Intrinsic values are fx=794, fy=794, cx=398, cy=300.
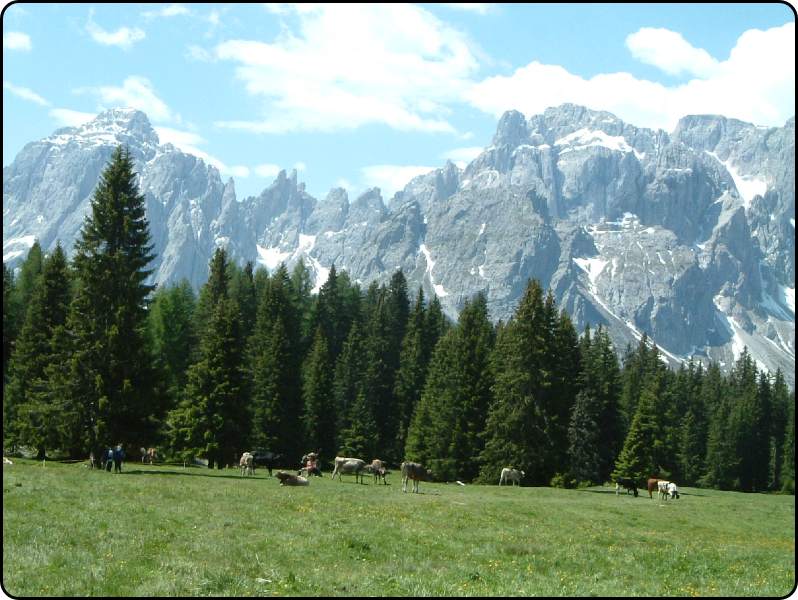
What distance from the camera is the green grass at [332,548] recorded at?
1585 cm

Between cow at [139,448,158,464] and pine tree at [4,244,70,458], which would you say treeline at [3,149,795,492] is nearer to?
pine tree at [4,244,70,458]

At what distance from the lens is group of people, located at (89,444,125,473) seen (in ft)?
139

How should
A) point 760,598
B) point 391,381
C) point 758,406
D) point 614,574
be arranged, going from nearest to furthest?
1. point 760,598
2. point 614,574
3. point 391,381
4. point 758,406

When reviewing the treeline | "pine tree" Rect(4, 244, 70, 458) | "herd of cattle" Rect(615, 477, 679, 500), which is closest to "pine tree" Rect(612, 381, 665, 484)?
the treeline

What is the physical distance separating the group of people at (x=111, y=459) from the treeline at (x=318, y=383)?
990 mm

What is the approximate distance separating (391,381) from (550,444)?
1552 inches

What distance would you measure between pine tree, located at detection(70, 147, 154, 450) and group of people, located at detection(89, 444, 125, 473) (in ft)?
2.69

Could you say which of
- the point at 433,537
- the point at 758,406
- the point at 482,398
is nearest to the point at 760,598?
the point at 433,537

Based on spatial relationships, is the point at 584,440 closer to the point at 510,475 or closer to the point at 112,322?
the point at 510,475

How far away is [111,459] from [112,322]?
781cm

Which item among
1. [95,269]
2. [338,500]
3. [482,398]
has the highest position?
[95,269]

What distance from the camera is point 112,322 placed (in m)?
45.6

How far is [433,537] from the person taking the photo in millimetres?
22703

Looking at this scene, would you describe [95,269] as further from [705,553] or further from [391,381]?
[391,381]
